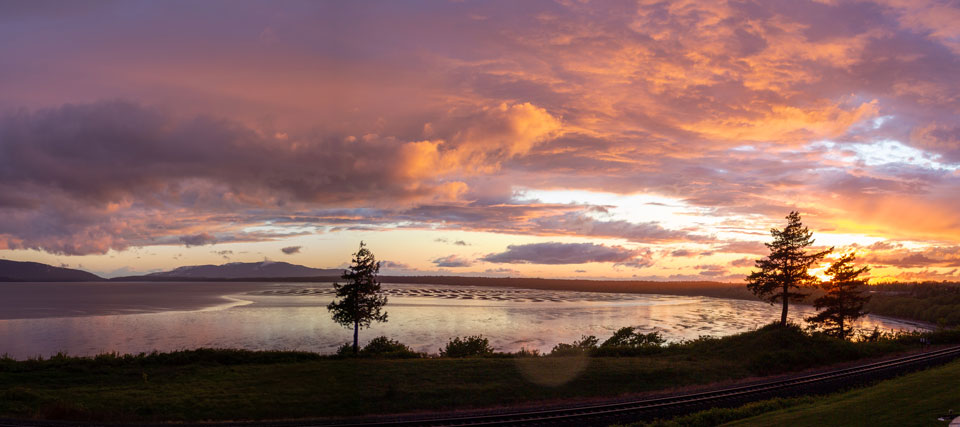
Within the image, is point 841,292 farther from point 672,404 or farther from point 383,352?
point 383,352

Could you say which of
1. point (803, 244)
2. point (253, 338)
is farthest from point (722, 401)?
point (253, 338)

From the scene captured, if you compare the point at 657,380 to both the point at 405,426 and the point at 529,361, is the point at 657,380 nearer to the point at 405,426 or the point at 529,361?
the point at 529,361

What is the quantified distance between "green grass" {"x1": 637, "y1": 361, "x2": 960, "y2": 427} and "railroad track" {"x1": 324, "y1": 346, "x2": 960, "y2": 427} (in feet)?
8.02

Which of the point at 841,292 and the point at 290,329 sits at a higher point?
the point at 841,292

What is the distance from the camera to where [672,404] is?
3428 centimetres

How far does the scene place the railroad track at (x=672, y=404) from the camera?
3072 cm

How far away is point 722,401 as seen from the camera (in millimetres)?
35188

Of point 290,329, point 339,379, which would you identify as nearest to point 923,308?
point 290,329

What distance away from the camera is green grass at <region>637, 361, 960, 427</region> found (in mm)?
21516

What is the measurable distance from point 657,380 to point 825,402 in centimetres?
1463

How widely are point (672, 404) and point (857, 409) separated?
36.7 feet

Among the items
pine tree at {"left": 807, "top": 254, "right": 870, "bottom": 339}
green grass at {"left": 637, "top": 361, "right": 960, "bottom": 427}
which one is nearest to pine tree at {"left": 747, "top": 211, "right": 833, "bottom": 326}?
pine tree at {"left": 807, "top": 254, "right": 870, "bottom": 339}

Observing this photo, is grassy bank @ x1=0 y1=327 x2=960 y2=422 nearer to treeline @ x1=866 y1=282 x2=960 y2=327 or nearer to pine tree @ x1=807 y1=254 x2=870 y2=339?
pine tree @ x1=807 y1=254 x2=870 y2=339

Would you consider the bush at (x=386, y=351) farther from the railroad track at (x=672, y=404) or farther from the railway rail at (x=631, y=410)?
the railroad track at (x=672, y=404)
